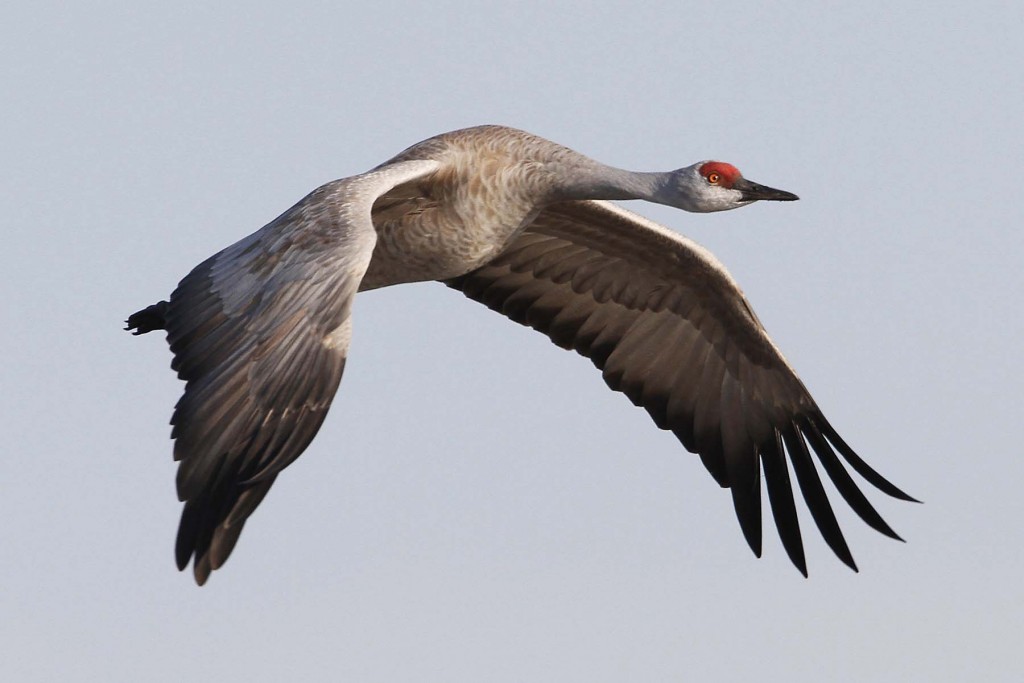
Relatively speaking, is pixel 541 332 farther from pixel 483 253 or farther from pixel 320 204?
pixel 320 204

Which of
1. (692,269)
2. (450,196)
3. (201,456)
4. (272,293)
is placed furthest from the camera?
(692,269)

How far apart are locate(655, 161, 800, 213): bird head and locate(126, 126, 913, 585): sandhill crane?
0.01 metres

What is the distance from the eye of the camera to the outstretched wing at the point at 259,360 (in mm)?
8906

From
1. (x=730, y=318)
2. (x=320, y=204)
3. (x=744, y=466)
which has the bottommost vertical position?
(x=744, y=466)

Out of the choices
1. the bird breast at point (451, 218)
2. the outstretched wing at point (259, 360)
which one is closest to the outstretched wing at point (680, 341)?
the bird breast at point (451, 218)

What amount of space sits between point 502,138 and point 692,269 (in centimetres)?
189

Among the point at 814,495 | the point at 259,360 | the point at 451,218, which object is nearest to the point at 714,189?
the point at 451,218

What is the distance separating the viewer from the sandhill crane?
9078 millimetres

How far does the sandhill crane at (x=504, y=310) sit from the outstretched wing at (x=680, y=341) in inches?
0.5

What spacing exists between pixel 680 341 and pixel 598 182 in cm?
216

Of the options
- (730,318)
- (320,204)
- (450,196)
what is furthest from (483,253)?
(730,318)

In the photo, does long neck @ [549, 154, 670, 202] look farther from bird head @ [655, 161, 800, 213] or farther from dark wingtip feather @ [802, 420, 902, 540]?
dark wingtip feather @ [802, 420, 902, 540]

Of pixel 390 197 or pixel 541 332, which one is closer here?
pixel 390 197

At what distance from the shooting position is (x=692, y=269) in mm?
12383
